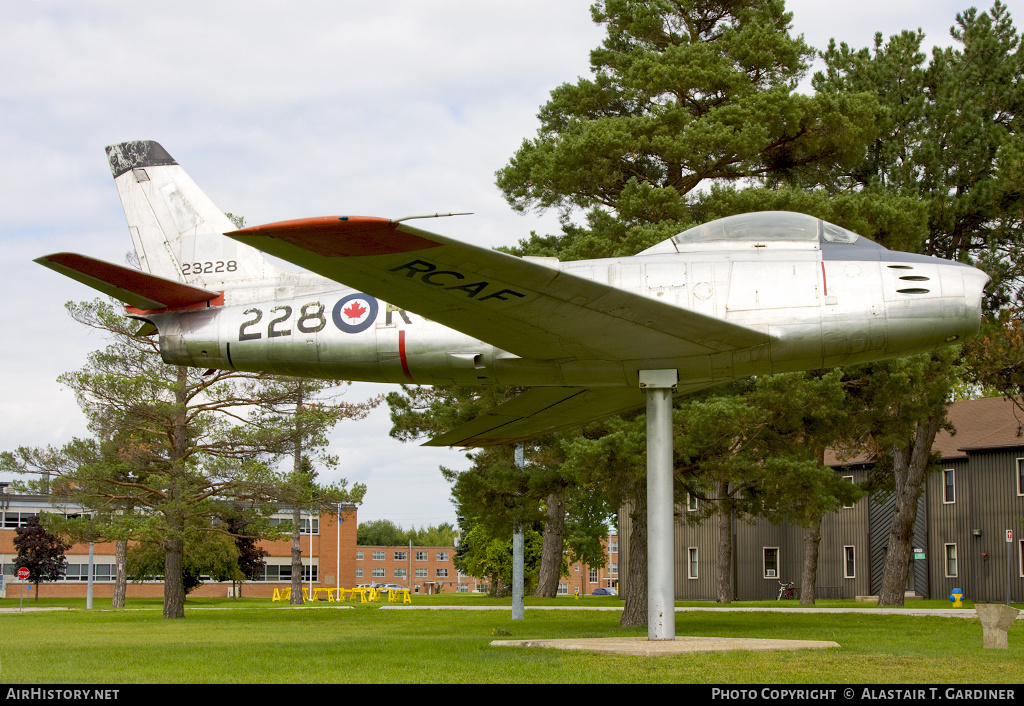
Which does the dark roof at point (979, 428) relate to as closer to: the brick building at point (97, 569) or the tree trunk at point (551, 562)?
the tree trunk at point (551, 562)

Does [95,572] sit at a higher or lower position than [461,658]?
lower

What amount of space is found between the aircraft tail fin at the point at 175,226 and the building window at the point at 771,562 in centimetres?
4311

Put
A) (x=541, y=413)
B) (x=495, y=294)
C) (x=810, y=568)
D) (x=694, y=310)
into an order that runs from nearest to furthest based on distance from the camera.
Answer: (x=495, y=294) → (x=694, y=310) → (x=541, y=413) → (x=810, y=568)

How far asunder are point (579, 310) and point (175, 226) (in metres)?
7.95

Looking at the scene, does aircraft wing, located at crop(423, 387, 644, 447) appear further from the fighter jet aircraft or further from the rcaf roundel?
the rcaf roundel

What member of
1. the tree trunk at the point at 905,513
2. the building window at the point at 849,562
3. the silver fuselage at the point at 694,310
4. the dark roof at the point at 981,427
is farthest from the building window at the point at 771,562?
the silver fuselage at the point at 694,310

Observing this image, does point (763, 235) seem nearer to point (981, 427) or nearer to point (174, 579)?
point (174, 579)

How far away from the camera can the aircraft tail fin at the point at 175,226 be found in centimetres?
1580

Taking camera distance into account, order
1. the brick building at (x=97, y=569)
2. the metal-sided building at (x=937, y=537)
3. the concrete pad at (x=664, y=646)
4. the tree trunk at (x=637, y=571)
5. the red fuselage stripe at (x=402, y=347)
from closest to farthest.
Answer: the concrete pad at (x=664, y=646) < the red fuselage stripe at (x=402, y=347) < the tree trunk at (x=637, y=571) < the metal-sided building at (x=937, y=537) < the brick building at (x=97, y=569)

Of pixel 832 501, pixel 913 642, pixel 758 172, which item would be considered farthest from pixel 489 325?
pixel 758 172

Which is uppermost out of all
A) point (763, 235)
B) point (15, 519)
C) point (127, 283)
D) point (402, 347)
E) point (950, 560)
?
point (763, 235)

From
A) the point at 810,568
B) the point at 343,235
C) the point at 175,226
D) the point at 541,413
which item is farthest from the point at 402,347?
the point at 810,568

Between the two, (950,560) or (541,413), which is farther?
(950,560)

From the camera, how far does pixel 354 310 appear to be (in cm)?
1441
